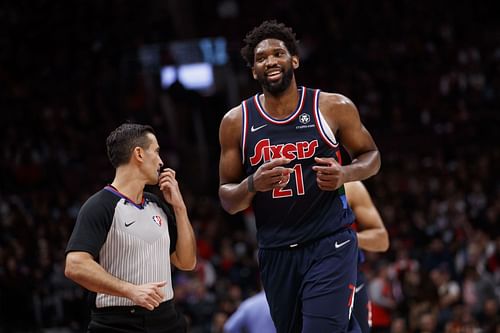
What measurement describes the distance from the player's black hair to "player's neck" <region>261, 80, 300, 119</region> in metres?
0.25

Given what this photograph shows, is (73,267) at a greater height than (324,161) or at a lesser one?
lesser

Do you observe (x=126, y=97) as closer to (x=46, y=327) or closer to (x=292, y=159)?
(x=46, y=327)

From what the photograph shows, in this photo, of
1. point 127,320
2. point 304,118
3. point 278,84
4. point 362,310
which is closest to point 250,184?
point 304,118

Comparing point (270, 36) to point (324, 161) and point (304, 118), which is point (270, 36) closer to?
point (304, 118)

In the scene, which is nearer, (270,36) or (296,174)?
(296,174)

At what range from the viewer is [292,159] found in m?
5.09

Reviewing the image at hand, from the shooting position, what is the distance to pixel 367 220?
266 inches

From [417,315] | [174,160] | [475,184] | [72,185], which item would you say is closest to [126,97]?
[174,160]

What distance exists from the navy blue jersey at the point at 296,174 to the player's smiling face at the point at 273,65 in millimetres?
179

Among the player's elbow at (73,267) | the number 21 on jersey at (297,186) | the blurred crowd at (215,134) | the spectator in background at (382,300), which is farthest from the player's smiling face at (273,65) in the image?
the spectator in background at (382,300)

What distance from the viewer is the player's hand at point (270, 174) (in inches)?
187

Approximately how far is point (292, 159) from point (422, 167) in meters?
13.4

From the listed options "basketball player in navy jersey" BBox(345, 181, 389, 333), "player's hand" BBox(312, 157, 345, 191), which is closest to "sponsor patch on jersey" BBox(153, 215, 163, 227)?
"player's hand" BBox(312, 157, 345, 191)

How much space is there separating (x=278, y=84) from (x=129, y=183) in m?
1.10
